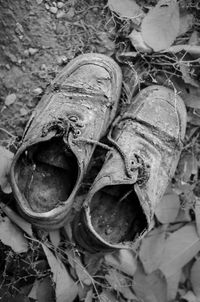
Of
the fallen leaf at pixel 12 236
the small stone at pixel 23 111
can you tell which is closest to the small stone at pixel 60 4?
the small stone at pixel 23 111

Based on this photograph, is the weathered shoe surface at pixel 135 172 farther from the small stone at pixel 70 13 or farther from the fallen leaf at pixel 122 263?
the small stone at pixel 70 13

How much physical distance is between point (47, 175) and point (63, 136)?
21cm

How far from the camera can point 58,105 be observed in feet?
6.20

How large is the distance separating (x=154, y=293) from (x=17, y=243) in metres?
0.57

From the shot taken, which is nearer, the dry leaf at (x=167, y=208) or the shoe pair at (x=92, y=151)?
the shoe pair at (x=92, y=151)

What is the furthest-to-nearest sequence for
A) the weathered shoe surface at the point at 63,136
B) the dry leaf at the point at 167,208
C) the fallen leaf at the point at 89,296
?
the dry leaf at the point at 167,208, the fallen leaf at the point at 89,296, the weathered shoe surface at the point at 63,136

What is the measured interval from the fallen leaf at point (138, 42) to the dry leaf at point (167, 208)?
58 centimetres

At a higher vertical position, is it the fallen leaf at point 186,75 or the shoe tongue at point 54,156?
the fallen leaf at point 186,75

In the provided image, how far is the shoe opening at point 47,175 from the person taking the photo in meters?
1.79

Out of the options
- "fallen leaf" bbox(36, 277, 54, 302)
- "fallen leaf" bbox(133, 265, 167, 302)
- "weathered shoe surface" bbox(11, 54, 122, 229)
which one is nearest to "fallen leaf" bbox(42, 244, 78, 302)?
"fallen leaf" bbox(36, 277, 54, 302)

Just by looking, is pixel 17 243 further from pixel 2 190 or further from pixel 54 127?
pixel 54 127

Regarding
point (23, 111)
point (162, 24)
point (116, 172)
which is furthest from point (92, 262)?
point (162, 24)

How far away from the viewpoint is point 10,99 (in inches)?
A: 78.2

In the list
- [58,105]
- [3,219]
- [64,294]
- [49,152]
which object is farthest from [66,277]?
[58,105]
